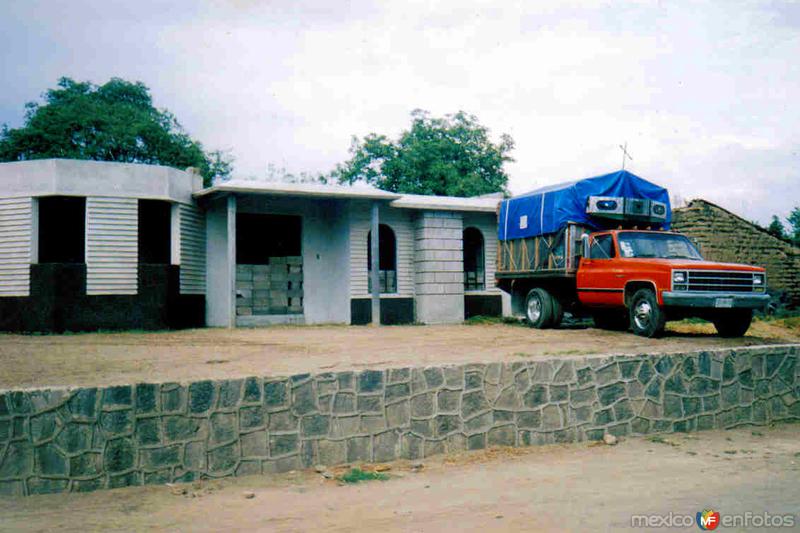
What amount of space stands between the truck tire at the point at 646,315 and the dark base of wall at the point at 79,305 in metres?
9.62

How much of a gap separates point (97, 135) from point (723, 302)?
32272 millimetres

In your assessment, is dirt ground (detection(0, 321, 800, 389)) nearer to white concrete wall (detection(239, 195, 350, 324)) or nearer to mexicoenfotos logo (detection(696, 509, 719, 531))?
Answer: white concrete wall (detection(239, 195, 350, 324))

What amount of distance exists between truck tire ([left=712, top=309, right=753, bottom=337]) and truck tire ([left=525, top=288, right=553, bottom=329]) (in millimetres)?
3248

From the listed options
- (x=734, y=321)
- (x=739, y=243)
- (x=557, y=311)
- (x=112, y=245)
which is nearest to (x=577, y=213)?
(x=557, y=311)

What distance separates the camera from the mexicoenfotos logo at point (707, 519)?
5.48 m

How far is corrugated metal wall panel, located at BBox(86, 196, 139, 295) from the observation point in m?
15.2

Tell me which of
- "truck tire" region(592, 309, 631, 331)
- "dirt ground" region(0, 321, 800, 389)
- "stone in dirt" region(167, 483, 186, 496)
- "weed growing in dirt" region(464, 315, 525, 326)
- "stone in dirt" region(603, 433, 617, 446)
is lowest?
"stone in dirt" region(603, 433, 617, 446)

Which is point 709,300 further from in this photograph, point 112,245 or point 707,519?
point 112,245

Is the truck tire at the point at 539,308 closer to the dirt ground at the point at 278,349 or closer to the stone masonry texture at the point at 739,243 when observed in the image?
the dirt ground at the point at 278,349

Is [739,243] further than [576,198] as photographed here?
Yes

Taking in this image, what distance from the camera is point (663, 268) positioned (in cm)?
1203

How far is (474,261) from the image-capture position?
20359 mm

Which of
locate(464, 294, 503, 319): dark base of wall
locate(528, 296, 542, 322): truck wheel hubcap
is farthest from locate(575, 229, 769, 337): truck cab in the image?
locate(464, 294, 503, 319): dark base of wall

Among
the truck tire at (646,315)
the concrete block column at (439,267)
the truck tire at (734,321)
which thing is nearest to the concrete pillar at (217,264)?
the concrete block column at (439,267)
